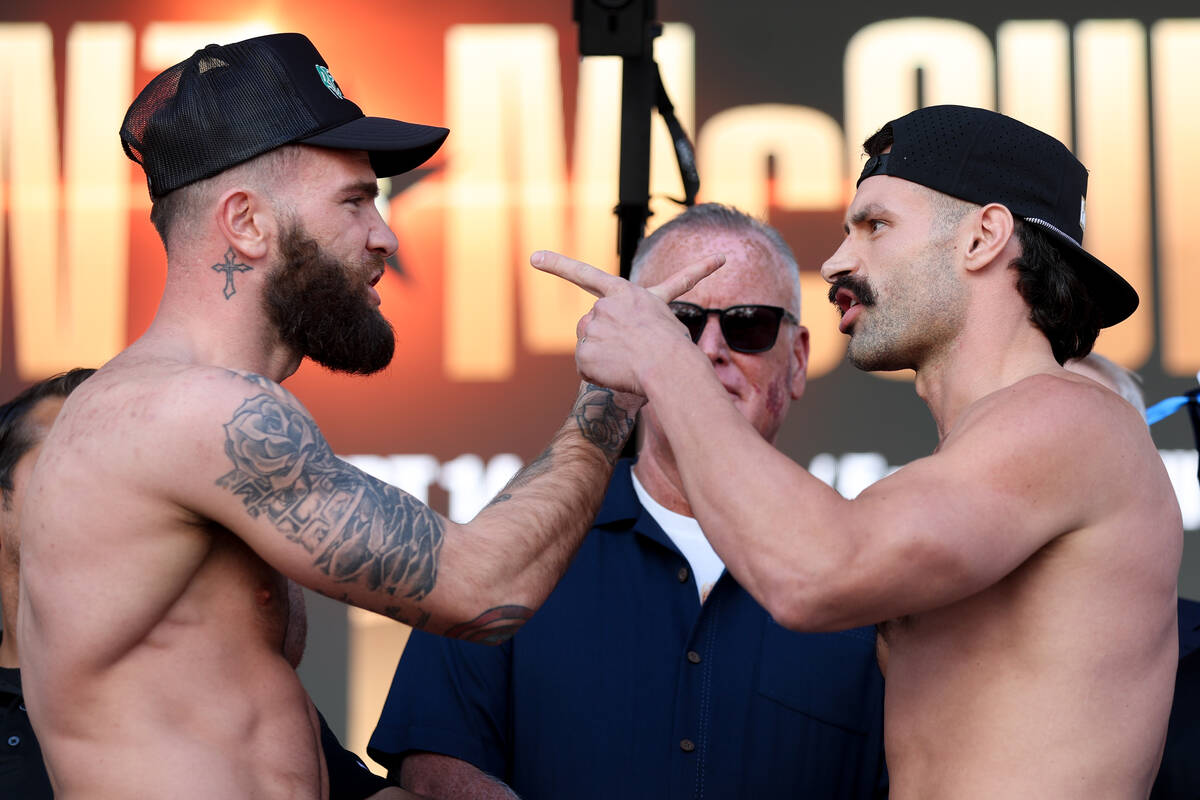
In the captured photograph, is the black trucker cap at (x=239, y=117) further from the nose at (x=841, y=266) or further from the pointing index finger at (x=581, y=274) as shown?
the nose at (x=841, y=266)

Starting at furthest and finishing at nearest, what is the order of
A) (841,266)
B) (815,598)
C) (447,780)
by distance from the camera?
(447,780) → (841,266) → (815,598)

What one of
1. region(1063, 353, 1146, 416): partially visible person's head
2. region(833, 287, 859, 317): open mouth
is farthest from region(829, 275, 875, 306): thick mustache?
region(1063, 353, 1146, 416): partially visible person's head

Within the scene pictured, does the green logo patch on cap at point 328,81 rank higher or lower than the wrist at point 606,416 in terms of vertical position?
higher

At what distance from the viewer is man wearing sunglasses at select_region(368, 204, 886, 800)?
242cm

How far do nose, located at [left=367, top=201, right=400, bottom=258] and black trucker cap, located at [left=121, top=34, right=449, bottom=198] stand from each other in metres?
0.12

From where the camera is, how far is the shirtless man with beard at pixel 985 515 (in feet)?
5.83

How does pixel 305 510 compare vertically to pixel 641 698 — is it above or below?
above

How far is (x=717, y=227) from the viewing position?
302 cm

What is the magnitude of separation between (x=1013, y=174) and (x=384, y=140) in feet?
3.35

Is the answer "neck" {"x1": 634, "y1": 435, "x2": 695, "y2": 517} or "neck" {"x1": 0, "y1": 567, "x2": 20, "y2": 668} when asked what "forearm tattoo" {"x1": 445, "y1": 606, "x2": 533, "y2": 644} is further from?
"neck" {"x1": 0, "y1": 567, "x2": 20, "y2": 668}

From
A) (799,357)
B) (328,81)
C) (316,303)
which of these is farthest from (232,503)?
(799,357)

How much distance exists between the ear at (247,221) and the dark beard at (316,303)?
0.03 metres

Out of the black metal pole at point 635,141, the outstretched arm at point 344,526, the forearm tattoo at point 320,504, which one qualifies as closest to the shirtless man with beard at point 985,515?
the outstretched arm at point 344,526

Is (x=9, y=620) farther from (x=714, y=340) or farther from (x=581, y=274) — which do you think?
(x=714, y=340)
